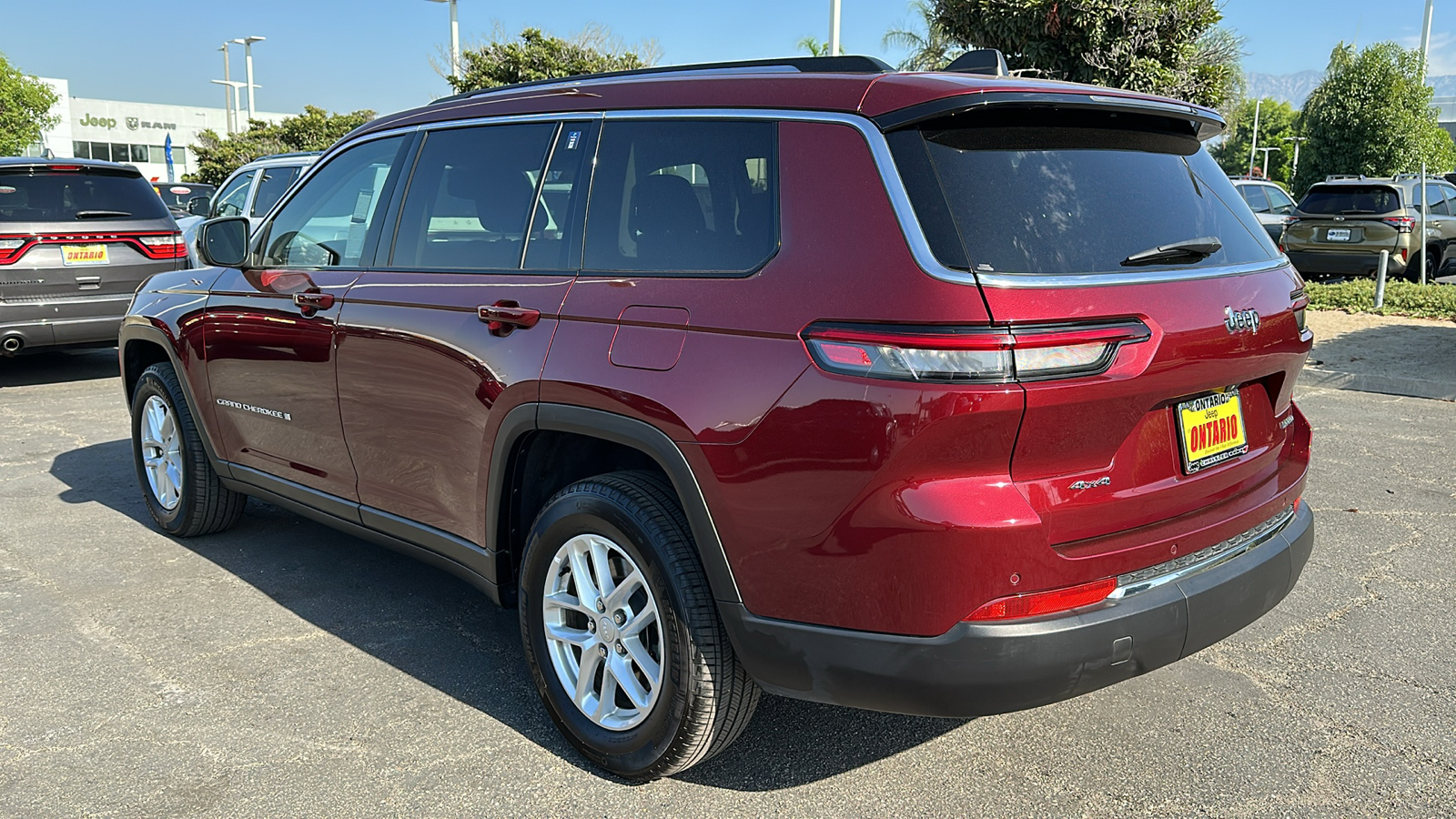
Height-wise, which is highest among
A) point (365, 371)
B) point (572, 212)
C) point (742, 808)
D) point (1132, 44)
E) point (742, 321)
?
point (1132, 44)

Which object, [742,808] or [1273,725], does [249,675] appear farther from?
[1273,725]

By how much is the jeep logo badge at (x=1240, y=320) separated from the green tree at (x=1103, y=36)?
13.6m

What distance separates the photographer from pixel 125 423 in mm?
7605

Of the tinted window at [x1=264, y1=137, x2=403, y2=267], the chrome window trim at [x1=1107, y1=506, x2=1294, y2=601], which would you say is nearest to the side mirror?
the tinted window at [x1=264, y1=137, x2=403, y2=267]

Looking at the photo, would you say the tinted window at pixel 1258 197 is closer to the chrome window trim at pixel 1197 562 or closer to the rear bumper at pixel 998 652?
the chrome window trim at pixel 1197 562

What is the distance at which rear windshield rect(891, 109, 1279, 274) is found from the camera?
2465mm

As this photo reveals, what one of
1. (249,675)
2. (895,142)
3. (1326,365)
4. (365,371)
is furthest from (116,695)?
(1326,365)

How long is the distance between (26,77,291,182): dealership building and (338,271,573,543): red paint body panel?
69.8m

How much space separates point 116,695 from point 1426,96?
3145 cm

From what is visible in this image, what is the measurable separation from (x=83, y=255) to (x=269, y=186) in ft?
10.4

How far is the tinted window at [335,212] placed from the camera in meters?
4.00

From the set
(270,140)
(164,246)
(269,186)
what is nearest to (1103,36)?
(269,186)

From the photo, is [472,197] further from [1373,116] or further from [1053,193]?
[1373,116]

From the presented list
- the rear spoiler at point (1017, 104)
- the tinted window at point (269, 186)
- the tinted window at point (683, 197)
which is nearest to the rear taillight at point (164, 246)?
the tinted window at point (269, 186)
